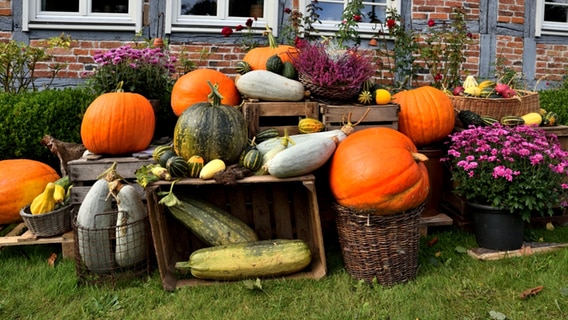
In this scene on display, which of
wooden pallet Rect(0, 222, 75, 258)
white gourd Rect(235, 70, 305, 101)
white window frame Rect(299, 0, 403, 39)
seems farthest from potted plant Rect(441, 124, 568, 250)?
white window frame Rect(299, 0, 403, 39)

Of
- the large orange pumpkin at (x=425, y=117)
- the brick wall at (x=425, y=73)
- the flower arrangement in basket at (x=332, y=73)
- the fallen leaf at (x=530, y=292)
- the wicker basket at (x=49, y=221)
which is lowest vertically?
the fallen leaf at (x=530, y=292)

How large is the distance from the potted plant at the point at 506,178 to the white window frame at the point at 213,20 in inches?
127

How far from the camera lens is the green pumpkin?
264 centimetres

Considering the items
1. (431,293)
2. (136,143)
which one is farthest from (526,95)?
(136,143)

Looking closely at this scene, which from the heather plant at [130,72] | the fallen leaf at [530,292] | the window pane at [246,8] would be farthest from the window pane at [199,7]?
the fallen leaf at [530,292]

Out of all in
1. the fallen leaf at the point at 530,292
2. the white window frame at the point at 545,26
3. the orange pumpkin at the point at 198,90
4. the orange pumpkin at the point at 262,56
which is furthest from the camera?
the white window frame at the point at 545,26

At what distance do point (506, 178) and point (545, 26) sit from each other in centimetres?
458

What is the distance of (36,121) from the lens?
361 centimetres

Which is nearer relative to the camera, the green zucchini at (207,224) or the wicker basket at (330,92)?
the green zucchini at (207,224)

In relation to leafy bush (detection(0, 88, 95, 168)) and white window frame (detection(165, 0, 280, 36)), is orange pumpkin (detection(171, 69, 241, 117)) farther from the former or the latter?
white window frame (detection(165, 0, 280, 36))

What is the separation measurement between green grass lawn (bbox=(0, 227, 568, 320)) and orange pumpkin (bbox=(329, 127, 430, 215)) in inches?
17.5

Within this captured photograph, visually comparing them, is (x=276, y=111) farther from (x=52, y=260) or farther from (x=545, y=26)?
(x=545, y=26)

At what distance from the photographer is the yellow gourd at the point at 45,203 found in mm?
2852

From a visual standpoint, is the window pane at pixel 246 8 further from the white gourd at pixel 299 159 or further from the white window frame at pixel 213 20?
the white gourd at pixel 299 159
